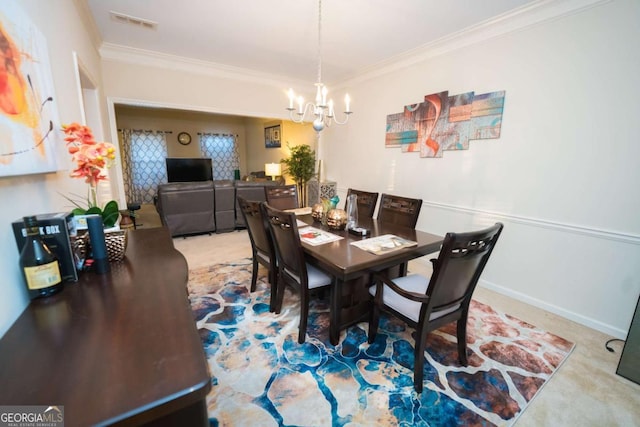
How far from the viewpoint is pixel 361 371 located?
1.67 meters

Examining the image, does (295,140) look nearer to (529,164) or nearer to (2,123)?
(529,164)

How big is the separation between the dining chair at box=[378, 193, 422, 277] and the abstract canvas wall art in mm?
2231

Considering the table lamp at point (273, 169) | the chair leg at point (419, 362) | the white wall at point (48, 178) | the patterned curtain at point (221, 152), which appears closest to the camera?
the white wall at point (48, 178)

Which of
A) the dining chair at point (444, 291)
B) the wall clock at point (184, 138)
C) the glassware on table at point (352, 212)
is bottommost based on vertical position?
the dining chair at point (444, 291)

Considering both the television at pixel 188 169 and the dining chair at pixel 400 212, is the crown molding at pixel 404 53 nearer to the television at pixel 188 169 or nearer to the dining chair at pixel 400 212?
the dining chair at pixel 400 212

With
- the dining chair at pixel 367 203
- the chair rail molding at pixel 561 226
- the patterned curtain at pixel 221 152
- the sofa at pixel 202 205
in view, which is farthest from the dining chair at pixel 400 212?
the patterned curtain at pixel 221 152

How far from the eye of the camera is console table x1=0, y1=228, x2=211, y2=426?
1.81ft

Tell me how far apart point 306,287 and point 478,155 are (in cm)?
230

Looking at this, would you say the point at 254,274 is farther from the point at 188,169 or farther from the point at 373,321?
the point at 188,169

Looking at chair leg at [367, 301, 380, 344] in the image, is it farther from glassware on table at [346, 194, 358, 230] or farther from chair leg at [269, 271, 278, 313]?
chair leg at [269, 271, 278, 313]

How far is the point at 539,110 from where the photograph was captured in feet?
7.65

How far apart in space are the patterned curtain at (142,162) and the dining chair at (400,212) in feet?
22.0

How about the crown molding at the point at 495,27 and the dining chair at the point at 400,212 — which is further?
the dining chair at the point at 400,212

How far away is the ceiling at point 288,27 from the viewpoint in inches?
92.7
